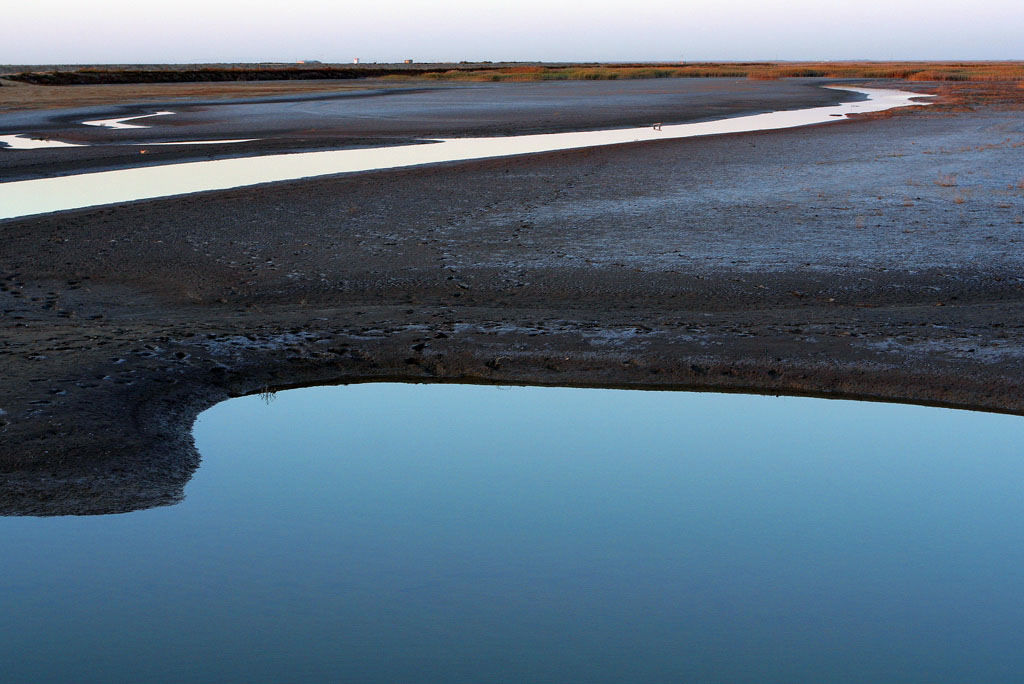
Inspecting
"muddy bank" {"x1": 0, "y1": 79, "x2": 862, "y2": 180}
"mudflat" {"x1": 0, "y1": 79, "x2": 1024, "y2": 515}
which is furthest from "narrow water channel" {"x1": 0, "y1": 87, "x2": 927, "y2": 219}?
"mudflat" {"x1": 0, "y1": 79, "x2": 1024, "y2": 515}

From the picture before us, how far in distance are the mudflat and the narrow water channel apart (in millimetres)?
1867

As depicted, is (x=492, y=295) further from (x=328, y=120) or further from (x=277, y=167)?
(x=328, y=120)

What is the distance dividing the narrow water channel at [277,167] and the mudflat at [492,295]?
1867 millimetres

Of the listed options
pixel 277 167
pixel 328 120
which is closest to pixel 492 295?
pixel 277 167

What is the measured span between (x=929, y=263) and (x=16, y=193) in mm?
15986

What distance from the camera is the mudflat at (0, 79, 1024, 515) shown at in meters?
7.98

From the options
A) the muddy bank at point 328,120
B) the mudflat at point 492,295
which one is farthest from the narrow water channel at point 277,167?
the mudflat at point 492,295

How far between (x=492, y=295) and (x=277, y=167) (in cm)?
1405

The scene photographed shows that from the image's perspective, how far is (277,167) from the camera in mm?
23969

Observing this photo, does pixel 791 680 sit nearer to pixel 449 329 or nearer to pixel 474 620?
pixel 474 620

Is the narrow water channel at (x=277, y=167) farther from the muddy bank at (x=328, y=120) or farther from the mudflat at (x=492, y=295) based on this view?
the mudflat at (x=492, y=295)

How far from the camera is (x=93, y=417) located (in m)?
7.25

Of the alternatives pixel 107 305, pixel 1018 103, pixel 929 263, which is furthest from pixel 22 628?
pixel 1018 103

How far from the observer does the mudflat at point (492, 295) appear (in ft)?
26.2
